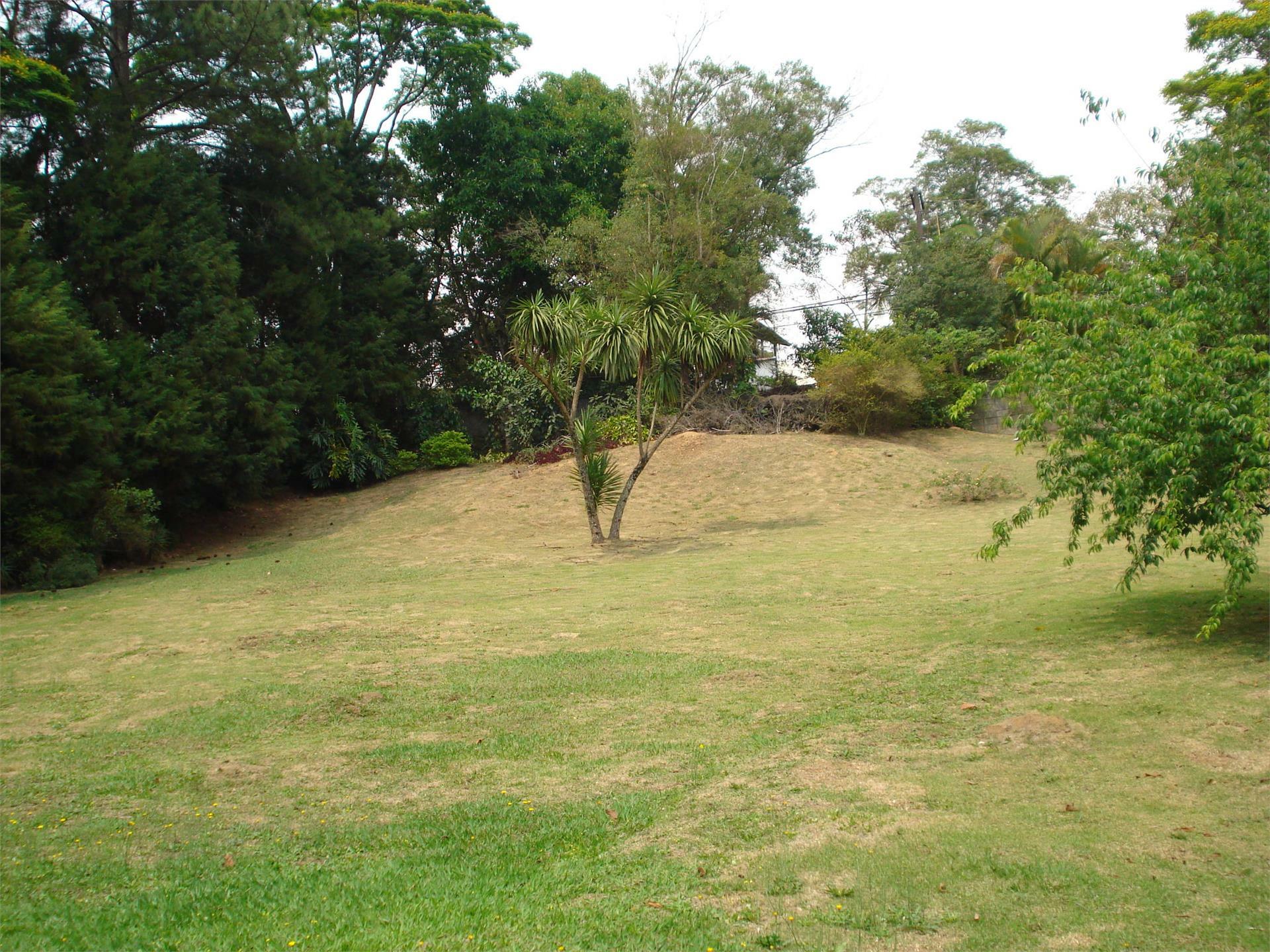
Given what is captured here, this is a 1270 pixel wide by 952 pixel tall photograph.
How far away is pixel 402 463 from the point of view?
26.7 metres

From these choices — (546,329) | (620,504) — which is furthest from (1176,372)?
(620,504)

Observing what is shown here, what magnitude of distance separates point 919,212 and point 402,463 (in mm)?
21224

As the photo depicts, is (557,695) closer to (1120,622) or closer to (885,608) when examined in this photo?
(885,608)

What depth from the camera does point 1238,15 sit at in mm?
19734

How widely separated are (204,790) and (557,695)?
2.69 metres

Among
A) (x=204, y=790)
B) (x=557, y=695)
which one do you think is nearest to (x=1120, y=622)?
(x=557, y=695)

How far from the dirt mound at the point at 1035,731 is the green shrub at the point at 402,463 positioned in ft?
72.3

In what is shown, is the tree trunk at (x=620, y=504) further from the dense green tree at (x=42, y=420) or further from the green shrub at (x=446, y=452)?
the green shrub at (x=446, y=452)

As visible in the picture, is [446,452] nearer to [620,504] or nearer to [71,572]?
[620,504]

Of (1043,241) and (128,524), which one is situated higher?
(1043,241)

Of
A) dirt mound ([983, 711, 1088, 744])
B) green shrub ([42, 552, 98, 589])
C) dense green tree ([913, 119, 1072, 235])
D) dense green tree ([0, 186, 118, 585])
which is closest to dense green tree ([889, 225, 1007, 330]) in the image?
dense green tree ([913, 119, 1072, 235])

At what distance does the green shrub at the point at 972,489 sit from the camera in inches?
778

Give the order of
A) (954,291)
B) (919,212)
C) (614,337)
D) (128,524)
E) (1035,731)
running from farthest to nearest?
(919,212), (954,291), (128,524), (614,337), (1035,731)

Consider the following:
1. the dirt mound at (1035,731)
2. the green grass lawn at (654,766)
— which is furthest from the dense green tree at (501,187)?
the dirt mound at (1035,731)
